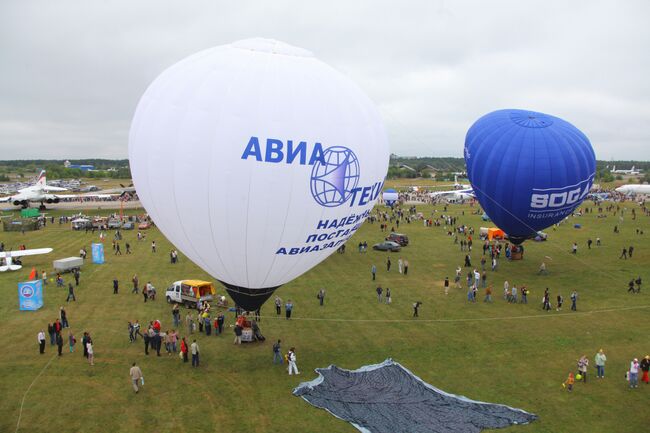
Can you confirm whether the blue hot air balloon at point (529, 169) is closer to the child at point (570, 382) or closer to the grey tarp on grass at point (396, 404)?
the child at point (570, 382)

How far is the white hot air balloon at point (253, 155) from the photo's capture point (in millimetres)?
11875

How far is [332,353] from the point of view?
16922 millimetres

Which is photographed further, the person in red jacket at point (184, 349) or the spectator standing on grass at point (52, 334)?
the spectator standing on grass at point (52, 334)

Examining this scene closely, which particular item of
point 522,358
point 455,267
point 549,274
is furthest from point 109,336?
Result: point 549,274

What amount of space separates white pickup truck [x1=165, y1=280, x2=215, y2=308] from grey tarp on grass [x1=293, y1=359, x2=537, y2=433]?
309 inches

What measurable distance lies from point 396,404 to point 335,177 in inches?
241

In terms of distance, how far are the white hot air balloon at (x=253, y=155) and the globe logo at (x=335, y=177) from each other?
29 mm

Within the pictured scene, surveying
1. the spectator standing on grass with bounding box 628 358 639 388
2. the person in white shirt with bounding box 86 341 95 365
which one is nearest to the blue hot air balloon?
the spectator standing on grass with bounding box 628 358 639 388

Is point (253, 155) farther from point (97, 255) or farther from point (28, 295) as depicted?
point (97, 255)

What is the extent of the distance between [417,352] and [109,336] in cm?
1088

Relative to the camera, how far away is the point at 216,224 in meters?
12.7

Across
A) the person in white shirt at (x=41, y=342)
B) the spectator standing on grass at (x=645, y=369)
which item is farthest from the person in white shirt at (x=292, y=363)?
the spectator standing on grass at (x=645, y=369)

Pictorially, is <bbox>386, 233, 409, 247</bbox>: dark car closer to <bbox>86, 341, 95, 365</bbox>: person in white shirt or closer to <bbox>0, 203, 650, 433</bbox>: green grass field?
<bbox>0, 203, 650, 433</bbox>: green grass field

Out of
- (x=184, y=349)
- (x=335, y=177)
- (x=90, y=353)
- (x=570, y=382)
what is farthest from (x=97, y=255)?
(x=570, y=382)
